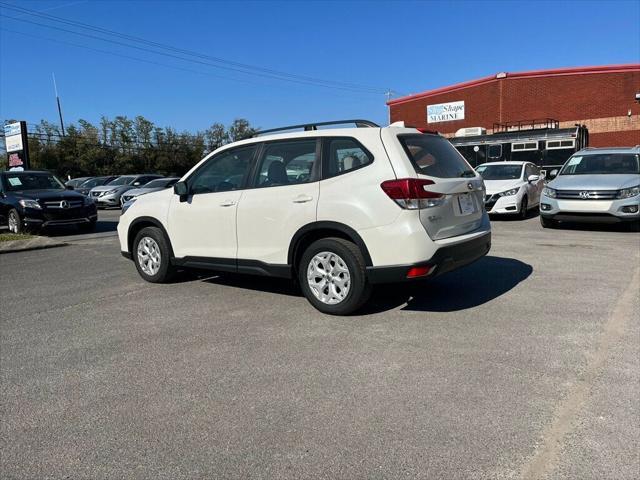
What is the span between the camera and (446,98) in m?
40.7

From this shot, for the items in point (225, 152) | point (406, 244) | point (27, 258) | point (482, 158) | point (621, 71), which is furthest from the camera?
point (621, 71)

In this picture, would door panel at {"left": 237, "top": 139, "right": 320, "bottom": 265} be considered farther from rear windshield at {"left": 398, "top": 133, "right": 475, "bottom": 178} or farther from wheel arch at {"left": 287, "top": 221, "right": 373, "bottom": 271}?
rear windshield at {"left": 398, "top": 133, "right": 475, "bottom": 178}

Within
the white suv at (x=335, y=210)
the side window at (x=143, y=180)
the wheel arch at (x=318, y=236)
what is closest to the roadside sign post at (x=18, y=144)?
the side window at (x=143, y=180)

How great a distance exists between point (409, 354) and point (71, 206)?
11403 mm

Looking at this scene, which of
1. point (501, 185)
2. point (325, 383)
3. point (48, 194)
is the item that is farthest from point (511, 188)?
point (48, 194)

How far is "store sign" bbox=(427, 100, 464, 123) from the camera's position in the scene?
1565 inches

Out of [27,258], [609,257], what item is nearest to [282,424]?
[609,257]

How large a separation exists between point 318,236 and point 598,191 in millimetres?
7678

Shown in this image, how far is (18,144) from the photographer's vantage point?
2928 centimetres

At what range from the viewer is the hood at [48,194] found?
12750mm

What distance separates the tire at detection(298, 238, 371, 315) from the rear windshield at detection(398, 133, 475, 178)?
0.99 m

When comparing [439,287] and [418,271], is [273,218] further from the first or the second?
[439,287]

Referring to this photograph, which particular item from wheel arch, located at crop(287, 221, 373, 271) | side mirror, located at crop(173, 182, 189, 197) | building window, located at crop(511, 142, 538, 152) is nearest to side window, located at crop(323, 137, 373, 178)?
wheel arch, located at crop(287, 221, 373, 271)

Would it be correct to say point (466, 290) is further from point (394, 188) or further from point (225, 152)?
point (225, 152)
